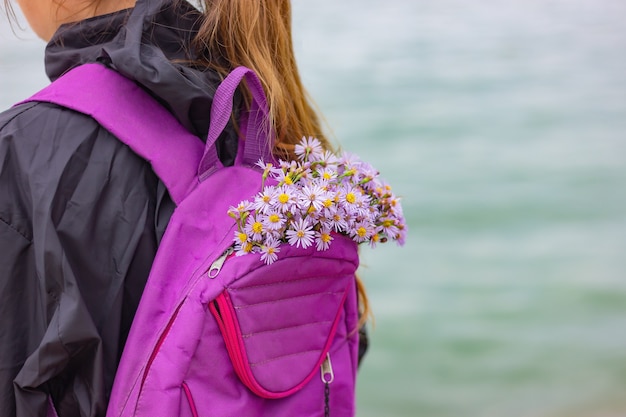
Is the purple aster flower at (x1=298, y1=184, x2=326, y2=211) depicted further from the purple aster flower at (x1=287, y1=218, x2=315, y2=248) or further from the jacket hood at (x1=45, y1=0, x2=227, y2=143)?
the jacket hood at (x1=45, y1=0, x2=227, y2=143)

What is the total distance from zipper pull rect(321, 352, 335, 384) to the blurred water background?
1.99 m

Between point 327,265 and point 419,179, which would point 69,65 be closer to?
point 327,265

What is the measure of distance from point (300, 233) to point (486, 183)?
3.28 meters

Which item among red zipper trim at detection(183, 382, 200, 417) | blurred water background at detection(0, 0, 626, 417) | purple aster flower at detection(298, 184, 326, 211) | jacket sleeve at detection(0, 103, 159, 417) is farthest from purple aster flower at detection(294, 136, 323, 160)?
blurred water background at detection(0, 0, 626, 417)

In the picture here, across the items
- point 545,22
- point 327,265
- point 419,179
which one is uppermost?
point 545,22

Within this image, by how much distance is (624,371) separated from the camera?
346 centimetres

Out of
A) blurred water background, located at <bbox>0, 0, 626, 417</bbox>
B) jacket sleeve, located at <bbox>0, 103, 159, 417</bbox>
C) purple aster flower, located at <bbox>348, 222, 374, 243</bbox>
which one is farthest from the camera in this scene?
blurred water background, located at <bbox>0, 0, 626, 417</bbox>

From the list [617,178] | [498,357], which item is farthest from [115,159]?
[617,178]

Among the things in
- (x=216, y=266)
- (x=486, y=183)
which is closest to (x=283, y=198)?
(x=216, y=266)

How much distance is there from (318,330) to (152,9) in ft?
1.61

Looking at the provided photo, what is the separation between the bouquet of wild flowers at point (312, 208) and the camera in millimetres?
A: 1042

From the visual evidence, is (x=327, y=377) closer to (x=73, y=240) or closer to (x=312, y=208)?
(x=312, y=208)

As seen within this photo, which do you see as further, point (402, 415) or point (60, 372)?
point (402, 415)

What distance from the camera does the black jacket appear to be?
3.29 ft
